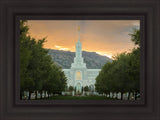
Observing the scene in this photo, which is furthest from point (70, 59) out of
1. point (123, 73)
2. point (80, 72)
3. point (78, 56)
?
point (123, 73)

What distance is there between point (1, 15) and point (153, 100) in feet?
7.67

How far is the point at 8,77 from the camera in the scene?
2.84m

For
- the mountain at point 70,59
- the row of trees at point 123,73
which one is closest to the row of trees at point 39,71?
the mountain at point 70,59

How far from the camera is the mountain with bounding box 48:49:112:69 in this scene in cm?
655

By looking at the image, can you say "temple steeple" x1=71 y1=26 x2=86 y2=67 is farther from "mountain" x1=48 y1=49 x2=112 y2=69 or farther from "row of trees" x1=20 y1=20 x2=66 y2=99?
"row of trees" x1=20 y1=20 x2=66 y2=99

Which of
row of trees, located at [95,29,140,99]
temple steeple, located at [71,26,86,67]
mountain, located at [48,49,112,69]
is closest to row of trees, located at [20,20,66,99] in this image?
mountain, located at [48,49,112,69]

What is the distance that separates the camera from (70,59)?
7164mm

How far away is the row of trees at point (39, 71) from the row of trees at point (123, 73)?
1451 millimetres

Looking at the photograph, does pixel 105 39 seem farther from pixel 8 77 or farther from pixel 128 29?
pixel 8 77

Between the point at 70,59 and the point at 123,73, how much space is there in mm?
2082

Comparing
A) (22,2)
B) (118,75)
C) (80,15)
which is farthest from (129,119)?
(118,75)

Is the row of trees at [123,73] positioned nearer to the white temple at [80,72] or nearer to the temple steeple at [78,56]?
the white temple at [80,72]

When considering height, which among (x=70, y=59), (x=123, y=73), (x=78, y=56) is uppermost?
(x=78, y=56)

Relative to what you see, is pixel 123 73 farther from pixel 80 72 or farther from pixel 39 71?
pixel 39 71
